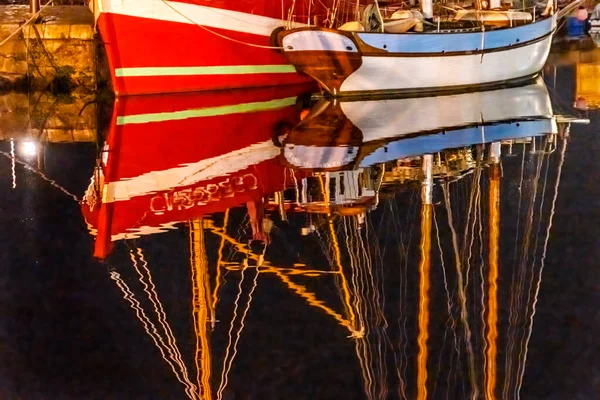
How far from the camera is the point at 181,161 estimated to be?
34.5ft

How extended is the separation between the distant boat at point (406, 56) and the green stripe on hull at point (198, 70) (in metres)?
1.29

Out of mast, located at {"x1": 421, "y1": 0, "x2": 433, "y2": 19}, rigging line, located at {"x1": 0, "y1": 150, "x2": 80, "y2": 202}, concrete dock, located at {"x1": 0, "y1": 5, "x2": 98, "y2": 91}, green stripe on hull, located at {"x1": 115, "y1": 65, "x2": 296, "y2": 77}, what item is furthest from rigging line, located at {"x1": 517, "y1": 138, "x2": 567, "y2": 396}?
concrete dock, located at {"x1": 0, "y1": 5, "x2": 98, "y2": 91}

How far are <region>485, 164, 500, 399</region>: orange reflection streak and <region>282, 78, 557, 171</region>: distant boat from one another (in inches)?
63.2

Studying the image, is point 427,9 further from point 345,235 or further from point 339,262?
point 339,262

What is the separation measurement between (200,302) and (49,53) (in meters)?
12.9

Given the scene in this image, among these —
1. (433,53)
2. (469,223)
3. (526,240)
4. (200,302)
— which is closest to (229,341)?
(200,302)

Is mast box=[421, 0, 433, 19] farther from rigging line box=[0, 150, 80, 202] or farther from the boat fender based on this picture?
rigging line box=[0, 150, 80, 202]

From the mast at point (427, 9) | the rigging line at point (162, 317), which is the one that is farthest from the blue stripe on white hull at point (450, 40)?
the rigging line at point (162, 317)

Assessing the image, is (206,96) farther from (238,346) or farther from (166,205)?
(238,346)

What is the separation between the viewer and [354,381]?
553 cm

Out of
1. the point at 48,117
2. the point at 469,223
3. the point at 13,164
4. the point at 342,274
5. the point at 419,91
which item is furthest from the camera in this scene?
the point at 419,91

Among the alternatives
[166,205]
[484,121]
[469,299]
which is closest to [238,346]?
[469,299]

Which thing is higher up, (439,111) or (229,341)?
(439,111)

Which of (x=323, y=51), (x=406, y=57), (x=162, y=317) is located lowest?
(x=162, y=317)
